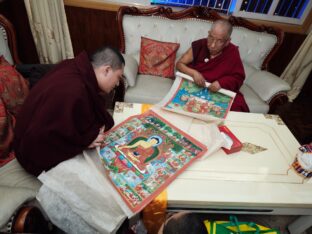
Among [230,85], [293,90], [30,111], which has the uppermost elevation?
[30,111]

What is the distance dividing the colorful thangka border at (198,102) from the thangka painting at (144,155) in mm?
197

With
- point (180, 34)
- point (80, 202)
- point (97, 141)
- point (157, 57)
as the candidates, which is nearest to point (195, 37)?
point (180, 34)

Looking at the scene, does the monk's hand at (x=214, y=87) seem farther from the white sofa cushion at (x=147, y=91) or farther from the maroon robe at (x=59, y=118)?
the maroon robe at (x=59, y=118)

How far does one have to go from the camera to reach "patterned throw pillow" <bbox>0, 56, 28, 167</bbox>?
112 centimetres

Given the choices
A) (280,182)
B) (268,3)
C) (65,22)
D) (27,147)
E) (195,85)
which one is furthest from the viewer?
(268,3)

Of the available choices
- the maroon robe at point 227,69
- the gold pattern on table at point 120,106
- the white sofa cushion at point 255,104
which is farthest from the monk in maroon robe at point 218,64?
the gold pattern on table at point 120,106

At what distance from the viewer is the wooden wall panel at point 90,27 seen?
240 centimetres

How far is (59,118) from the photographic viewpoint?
0.89m

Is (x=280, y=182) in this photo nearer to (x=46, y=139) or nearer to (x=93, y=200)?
(x=93, y=200)

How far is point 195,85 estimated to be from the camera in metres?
1.62

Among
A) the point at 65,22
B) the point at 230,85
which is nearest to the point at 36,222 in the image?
the point at 230,85

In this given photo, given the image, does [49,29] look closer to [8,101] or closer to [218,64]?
[8,101]

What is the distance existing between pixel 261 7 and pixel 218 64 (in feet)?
4.09

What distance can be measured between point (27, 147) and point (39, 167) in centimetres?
11
